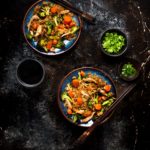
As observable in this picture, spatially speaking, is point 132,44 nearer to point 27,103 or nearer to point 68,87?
point 68,87

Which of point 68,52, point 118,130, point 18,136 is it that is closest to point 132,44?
point 68,52

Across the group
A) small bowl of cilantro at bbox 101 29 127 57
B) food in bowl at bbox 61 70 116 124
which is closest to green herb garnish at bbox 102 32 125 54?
small bowl of cilantro at bbox 101 29 127 57

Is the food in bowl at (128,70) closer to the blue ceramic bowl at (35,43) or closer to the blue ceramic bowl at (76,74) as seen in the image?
the blue ceramic bowl at (76,74)

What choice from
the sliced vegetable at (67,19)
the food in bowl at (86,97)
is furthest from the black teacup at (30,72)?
the sliced vegetable at (67,19)

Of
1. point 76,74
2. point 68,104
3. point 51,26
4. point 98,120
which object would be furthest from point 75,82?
point 51,26

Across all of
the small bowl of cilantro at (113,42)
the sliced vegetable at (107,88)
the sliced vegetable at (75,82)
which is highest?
the small bowl of cilantro at (113,42)
